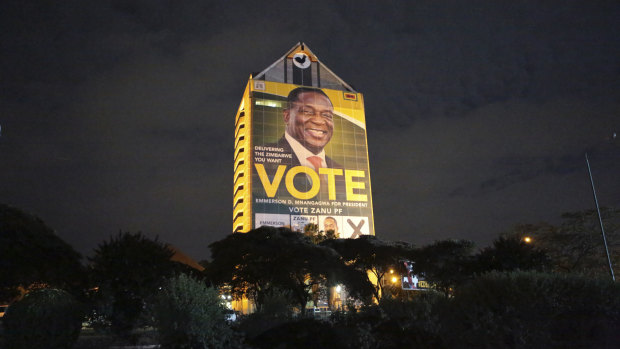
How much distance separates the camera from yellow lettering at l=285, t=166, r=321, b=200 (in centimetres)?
10712

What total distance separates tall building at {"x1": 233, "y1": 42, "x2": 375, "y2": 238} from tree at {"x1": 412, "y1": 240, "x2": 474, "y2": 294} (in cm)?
5708

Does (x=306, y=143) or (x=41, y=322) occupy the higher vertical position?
(x=306, y=143)

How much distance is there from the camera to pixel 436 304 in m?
17.5

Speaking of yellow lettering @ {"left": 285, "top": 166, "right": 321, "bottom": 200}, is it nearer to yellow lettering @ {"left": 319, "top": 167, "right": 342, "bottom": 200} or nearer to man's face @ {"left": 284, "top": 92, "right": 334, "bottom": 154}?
yellow lettering @ {"left": 319, "top": 167, "right": 342, "bottom": 200}

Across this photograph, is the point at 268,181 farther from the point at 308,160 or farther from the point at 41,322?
the point at 41,322

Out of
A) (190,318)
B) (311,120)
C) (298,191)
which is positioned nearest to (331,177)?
(298,191)

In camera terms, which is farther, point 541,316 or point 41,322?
point 541,316

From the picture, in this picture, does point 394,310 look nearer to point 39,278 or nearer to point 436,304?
point 436,304

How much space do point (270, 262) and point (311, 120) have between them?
75282mm

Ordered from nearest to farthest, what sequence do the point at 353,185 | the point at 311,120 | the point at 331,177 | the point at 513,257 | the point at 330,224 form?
the point at 513,257
the point at 330,224
the point at 331,177
the point at 353,185
the point at 311,120

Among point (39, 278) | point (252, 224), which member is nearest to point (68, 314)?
point (39, 278)

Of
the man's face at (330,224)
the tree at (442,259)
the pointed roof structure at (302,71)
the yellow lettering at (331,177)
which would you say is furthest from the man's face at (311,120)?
the tree at (442,259)

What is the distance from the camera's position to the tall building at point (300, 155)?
105625 millimetres

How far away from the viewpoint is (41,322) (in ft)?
49.5
